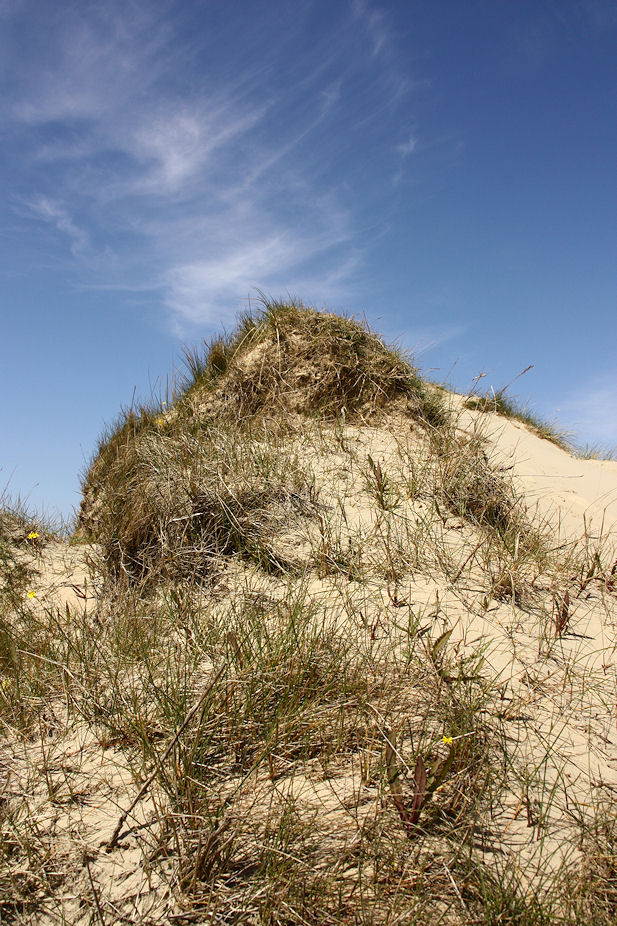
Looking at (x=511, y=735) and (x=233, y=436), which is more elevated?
(x=233, y=436)

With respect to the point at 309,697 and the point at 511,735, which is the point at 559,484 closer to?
the point at 511,735

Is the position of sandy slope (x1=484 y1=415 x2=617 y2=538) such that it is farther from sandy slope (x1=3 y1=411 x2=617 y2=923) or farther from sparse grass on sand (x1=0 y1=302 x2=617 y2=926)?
sandy slope (x1=3 y1=411 x2=617 y2=923)

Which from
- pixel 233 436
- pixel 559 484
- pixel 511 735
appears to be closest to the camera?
pixel 511 735

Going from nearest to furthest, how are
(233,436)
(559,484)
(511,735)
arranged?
(511,735) < (233,436) < (559,484)

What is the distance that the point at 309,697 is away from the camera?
2.72 metres

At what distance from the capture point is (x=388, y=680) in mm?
2863

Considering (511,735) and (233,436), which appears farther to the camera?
(233,436)

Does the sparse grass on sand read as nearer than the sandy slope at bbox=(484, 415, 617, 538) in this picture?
Yes

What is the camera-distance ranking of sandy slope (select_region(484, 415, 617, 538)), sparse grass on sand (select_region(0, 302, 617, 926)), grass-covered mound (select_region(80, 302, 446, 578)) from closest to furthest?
sparse grass on sand (select_region(0, 302, 617, 926)), grass-covered mound (select_region(80, 302, 446, 578)), sandy slope (select_region(484, 415, 617, 538))

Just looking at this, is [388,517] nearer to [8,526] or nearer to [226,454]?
[226,454]

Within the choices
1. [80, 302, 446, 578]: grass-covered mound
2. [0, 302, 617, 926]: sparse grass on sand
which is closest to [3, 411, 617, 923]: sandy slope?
[0, 302, 617, 926]: sparse grass on sand

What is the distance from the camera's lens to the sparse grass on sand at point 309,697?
1.98 m

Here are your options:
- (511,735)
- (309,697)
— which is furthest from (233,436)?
(511,735)

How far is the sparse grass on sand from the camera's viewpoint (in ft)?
6.51
